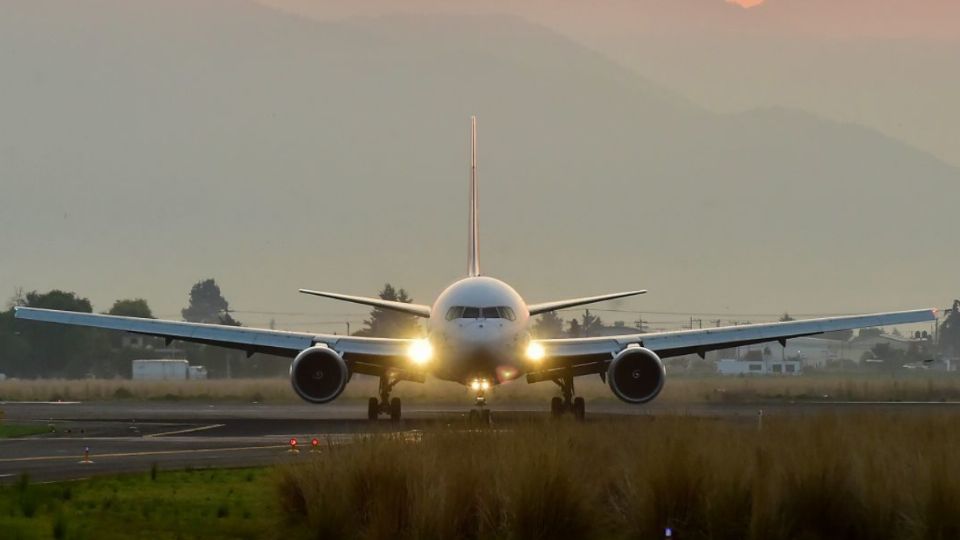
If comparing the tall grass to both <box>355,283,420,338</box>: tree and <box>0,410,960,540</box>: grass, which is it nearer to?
<box>0,410,960,540</box>: grass

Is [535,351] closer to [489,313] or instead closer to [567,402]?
[567,402]

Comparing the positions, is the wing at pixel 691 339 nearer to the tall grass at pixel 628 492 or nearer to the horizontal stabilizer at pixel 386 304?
the horizontal stabilizer at pixel 386 304

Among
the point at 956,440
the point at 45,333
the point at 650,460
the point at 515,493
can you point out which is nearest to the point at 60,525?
the point at 515,493

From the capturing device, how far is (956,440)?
1922 cm

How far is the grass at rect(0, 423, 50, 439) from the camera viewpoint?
3291 centimetres

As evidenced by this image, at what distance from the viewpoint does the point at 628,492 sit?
1562 centimetres

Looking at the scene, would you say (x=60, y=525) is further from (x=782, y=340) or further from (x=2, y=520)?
(x=782, y=340)

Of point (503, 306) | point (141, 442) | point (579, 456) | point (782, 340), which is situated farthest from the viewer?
point (782, 340)

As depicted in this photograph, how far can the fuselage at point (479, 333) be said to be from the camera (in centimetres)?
3653

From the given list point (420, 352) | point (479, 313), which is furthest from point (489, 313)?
point (420, 352)

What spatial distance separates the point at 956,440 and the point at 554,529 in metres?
7.27

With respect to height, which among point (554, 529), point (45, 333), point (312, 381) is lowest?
point (554, 529)

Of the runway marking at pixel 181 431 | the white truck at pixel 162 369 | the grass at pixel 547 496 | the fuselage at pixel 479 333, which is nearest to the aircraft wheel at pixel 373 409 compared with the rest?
the fuselage at pixel 479 333

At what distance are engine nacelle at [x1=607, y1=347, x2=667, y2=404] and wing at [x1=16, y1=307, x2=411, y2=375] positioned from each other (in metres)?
5.74
